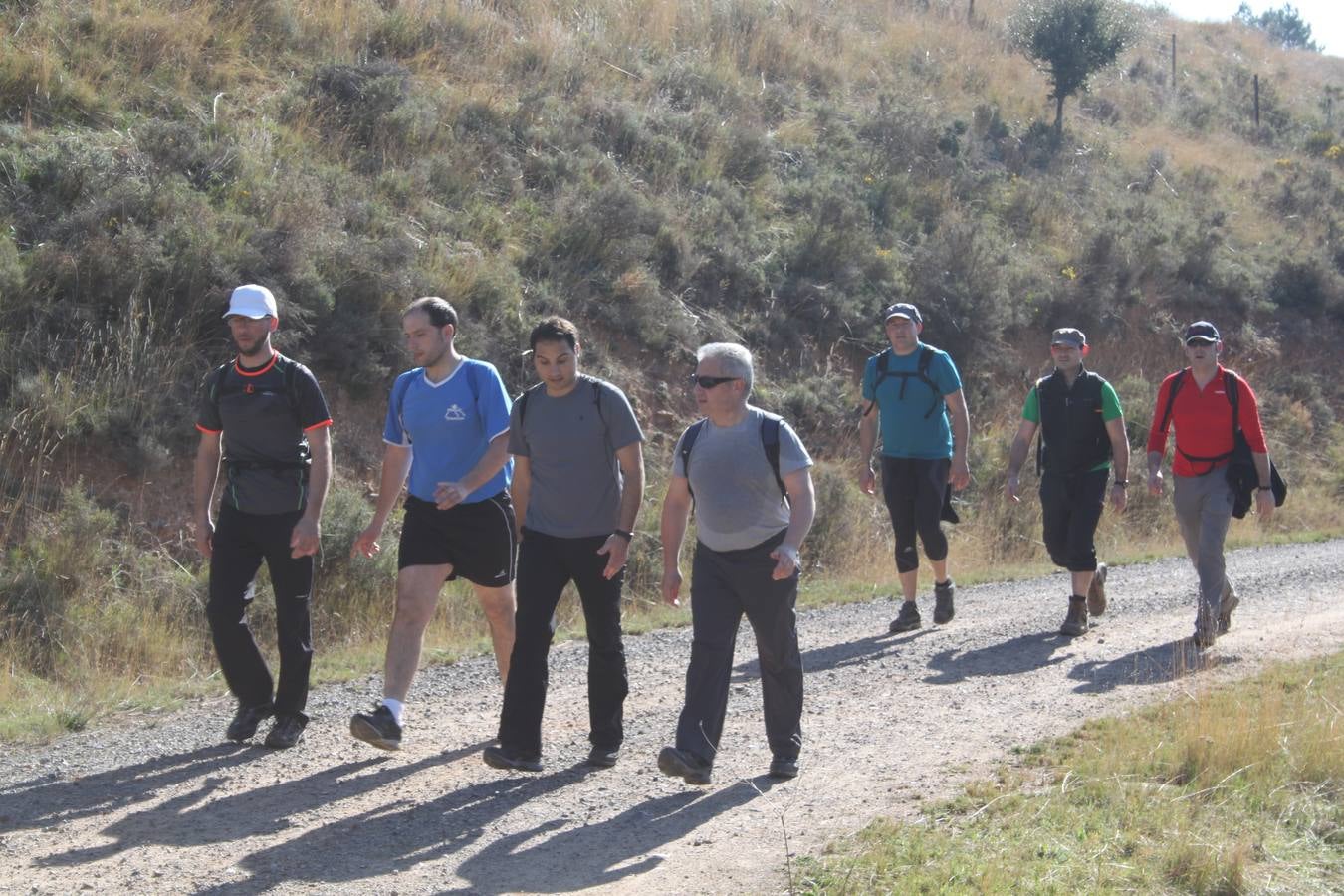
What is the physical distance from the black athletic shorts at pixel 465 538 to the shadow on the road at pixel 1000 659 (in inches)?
122

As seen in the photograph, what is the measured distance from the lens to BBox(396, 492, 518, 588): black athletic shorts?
21.2 feet

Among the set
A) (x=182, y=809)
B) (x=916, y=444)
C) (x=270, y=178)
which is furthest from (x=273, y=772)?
(x=270, y=178)

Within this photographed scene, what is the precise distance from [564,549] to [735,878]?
5.86ft

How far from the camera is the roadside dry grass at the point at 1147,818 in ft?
16.6

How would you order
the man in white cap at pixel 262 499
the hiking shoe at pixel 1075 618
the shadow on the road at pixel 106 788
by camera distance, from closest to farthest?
the shadow on the road at pixel 106 788, the man in white cap at pixel 262 499, the hiking shoe at pixel 1075 618

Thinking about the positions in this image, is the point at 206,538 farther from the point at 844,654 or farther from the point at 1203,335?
the point at 1203,335

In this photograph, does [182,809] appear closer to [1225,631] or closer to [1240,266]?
[1225,631]

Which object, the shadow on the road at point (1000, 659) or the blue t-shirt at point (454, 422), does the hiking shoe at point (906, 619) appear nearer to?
the shadow on the road at point (1000, 659)

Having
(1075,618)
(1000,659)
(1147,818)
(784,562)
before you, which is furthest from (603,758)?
(1075,618)

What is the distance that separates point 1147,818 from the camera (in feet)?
18.5

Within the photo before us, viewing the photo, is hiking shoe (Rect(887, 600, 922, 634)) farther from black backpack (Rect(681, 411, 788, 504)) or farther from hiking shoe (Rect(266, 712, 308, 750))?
hiking shoe (Rect(266, 712, 308, 750))

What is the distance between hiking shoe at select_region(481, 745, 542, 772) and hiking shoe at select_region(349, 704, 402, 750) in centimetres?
41

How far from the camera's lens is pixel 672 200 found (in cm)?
1783

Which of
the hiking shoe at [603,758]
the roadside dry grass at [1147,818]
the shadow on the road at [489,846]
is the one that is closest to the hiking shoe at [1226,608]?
the roadside dry grass at [1147,818]
